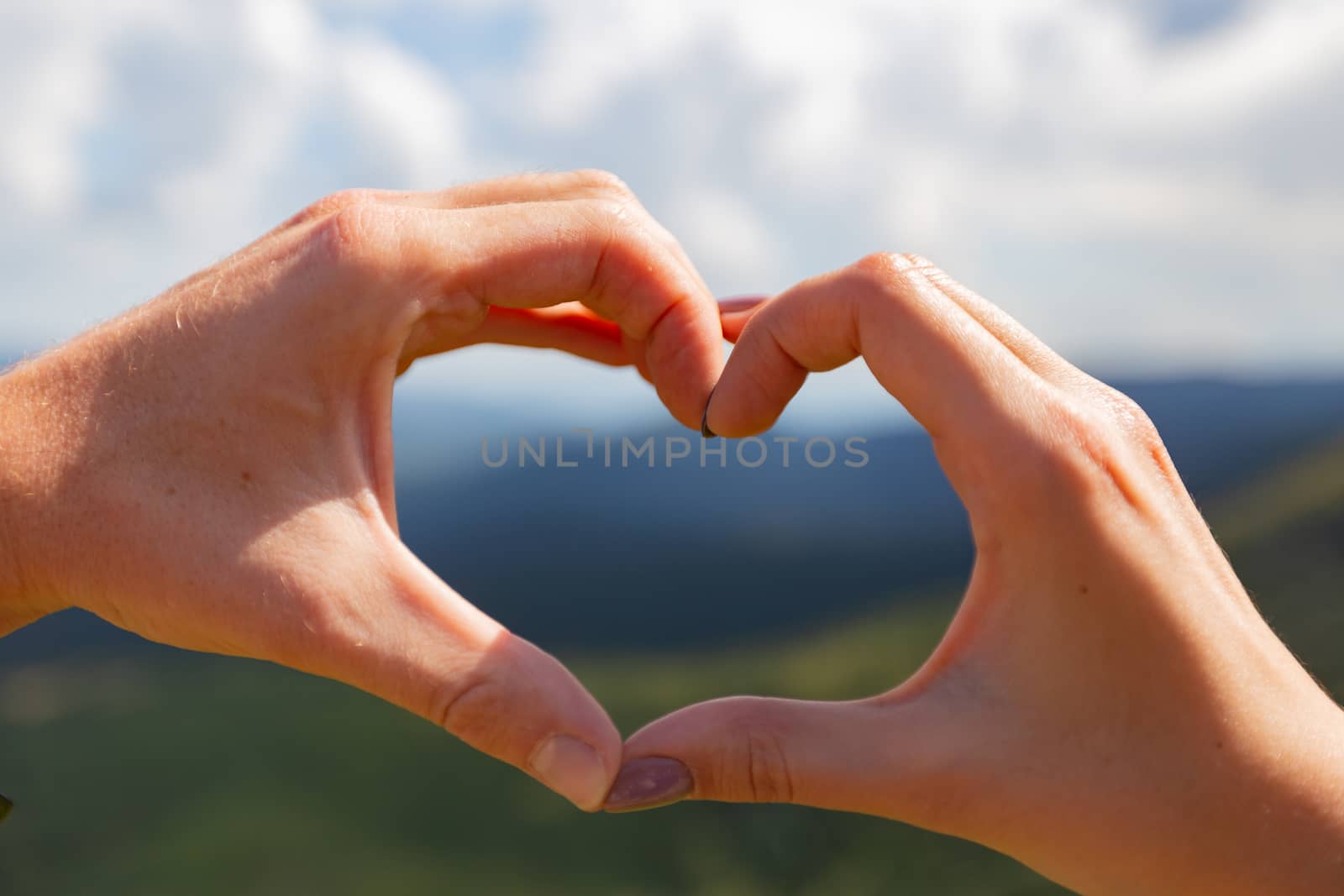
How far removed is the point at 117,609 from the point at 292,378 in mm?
656

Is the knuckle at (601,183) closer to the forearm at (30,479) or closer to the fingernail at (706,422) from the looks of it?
the fingernail at (706,422)

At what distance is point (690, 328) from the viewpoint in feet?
8.24

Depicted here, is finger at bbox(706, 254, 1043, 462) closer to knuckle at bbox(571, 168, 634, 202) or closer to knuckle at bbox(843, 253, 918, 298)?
knuckle at bbox(843, 253, 918, 298)

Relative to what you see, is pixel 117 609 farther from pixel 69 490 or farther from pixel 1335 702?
pixel 1335 702

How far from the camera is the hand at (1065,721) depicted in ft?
5.49

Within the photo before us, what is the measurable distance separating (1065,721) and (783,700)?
54cm

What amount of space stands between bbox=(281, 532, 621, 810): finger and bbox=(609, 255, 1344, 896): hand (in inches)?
4.2

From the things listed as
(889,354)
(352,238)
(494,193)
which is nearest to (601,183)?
(494,193)

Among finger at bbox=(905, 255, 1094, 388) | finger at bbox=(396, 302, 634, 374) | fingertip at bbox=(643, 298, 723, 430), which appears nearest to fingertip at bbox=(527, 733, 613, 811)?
fingertip at bbox=(643, 298, 723, 430)

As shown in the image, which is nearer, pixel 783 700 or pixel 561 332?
pixel 783 700

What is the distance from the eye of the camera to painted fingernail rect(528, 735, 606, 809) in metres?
1.72

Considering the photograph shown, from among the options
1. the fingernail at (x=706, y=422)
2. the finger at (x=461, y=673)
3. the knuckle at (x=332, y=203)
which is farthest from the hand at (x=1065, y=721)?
the knuckle at (x=332, y=203)

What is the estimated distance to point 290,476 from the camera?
1.88m

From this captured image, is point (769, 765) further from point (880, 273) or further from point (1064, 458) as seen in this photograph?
point (880, 273)
